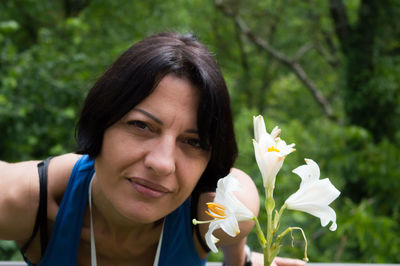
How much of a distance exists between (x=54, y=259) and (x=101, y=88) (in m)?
0.62

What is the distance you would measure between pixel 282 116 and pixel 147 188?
7501 millimetres

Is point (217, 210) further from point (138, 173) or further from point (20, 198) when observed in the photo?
point (20, 198)

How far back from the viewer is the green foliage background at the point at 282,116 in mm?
3355

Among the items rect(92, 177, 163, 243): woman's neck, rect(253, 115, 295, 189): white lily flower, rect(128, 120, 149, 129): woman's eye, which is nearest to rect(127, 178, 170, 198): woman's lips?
rect(128, 120, 149, 129): woman's eye

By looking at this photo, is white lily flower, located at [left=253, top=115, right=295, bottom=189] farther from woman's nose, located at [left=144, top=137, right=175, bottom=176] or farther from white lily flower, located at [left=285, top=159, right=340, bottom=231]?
woman's nose, located at [left=144, top=137, right=175, bottom=176]

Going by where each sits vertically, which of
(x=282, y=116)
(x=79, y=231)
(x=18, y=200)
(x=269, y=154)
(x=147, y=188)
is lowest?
(x=282, y=116)

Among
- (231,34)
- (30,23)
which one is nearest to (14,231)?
(30,23)

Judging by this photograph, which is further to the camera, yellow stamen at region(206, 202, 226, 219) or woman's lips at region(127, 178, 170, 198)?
woman's lips at region(127, 178, 170, 198)

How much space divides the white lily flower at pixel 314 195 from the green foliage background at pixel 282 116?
95 centimetres

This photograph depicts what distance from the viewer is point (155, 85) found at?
4.01ft

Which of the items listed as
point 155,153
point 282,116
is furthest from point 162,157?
point 282,116

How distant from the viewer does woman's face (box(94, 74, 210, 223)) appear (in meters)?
1.17

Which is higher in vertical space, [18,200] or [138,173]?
[138,173]

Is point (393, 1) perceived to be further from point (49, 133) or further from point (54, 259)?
point (54, 259)
